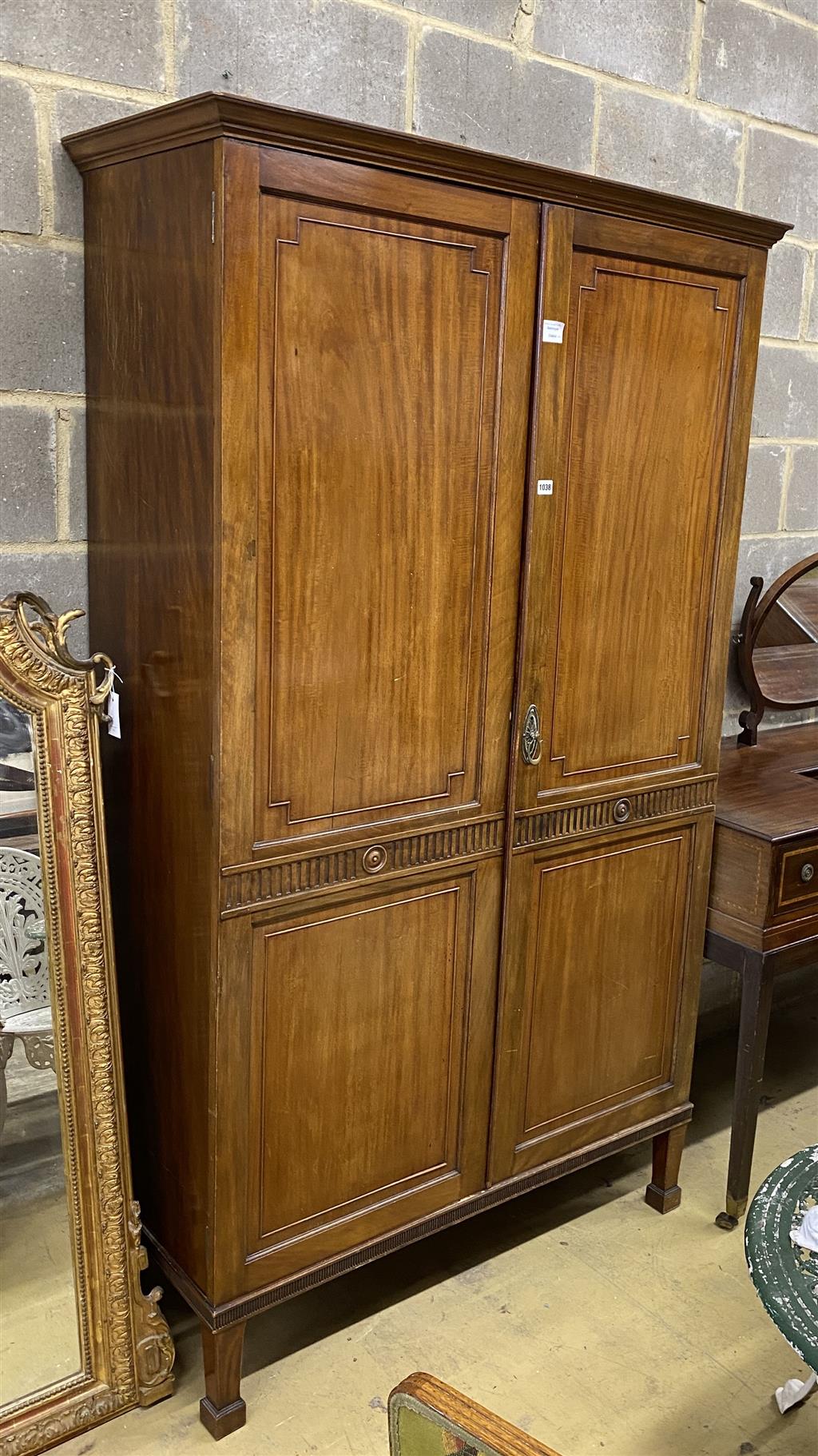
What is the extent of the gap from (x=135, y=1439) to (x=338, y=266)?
177cm

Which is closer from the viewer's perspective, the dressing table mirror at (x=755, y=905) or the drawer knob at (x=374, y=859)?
the drawer knob at (x=374, y=859)

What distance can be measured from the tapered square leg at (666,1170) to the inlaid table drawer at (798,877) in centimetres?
52

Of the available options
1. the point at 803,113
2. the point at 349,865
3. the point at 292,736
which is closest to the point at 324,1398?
the point at 349,865

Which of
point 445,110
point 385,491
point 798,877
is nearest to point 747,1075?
point 798,877

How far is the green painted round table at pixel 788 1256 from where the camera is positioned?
4.68ft

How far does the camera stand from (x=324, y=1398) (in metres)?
1.97

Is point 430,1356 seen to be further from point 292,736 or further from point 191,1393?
point 292,736

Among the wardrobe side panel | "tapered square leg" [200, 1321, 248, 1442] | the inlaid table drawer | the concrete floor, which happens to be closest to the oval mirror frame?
the inlaid table drawer

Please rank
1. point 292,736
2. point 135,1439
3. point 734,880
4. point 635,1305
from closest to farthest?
point 292,736
point 135,1439
point 635,1305
point 734,880

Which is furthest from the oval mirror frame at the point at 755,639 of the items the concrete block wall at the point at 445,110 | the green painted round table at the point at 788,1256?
the green painted round table at the point at 788,1256

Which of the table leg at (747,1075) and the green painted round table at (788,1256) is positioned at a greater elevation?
the green painted round table at (788,1256)

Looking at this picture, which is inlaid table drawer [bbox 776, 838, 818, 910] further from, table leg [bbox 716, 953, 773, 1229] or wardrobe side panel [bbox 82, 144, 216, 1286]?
wardrobe side panel [bbox 82, 144, 216, 1286]

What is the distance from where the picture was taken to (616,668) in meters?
2.13

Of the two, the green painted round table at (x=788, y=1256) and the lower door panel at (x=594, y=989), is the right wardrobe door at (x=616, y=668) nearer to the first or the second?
the lower door panel at (x=594, y=989)
